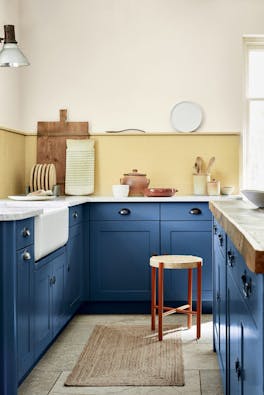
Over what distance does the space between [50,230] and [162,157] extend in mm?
2046

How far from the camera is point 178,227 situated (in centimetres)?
458

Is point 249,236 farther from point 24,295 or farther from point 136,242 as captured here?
point 136,242

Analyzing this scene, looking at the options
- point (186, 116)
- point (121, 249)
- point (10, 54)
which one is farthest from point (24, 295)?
point (186, 116)

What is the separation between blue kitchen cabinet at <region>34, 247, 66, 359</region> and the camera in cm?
310

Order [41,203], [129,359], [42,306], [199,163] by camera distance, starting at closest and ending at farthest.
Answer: [42,306], [129,359], [41,203], [199,163]

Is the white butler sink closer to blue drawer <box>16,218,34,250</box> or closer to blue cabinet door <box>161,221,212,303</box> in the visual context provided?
blue drawer <box>16,218,34,250</box>

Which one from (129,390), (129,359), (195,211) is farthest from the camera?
(195,211)

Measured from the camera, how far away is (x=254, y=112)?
519 centimetres

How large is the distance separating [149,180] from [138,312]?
1082 mm

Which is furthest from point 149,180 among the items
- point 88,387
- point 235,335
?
point 235,335

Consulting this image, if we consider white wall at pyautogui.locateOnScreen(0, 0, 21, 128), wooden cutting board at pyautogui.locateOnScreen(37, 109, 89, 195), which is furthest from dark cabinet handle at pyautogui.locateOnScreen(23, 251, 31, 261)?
wooden cutting board at pyautogui.locateOnScreen(37, 109, 89, 195)

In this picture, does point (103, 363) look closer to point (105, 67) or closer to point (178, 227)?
point (178, 227)

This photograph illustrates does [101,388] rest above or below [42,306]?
below

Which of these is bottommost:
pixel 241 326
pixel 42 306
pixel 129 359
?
pixel 129 359
